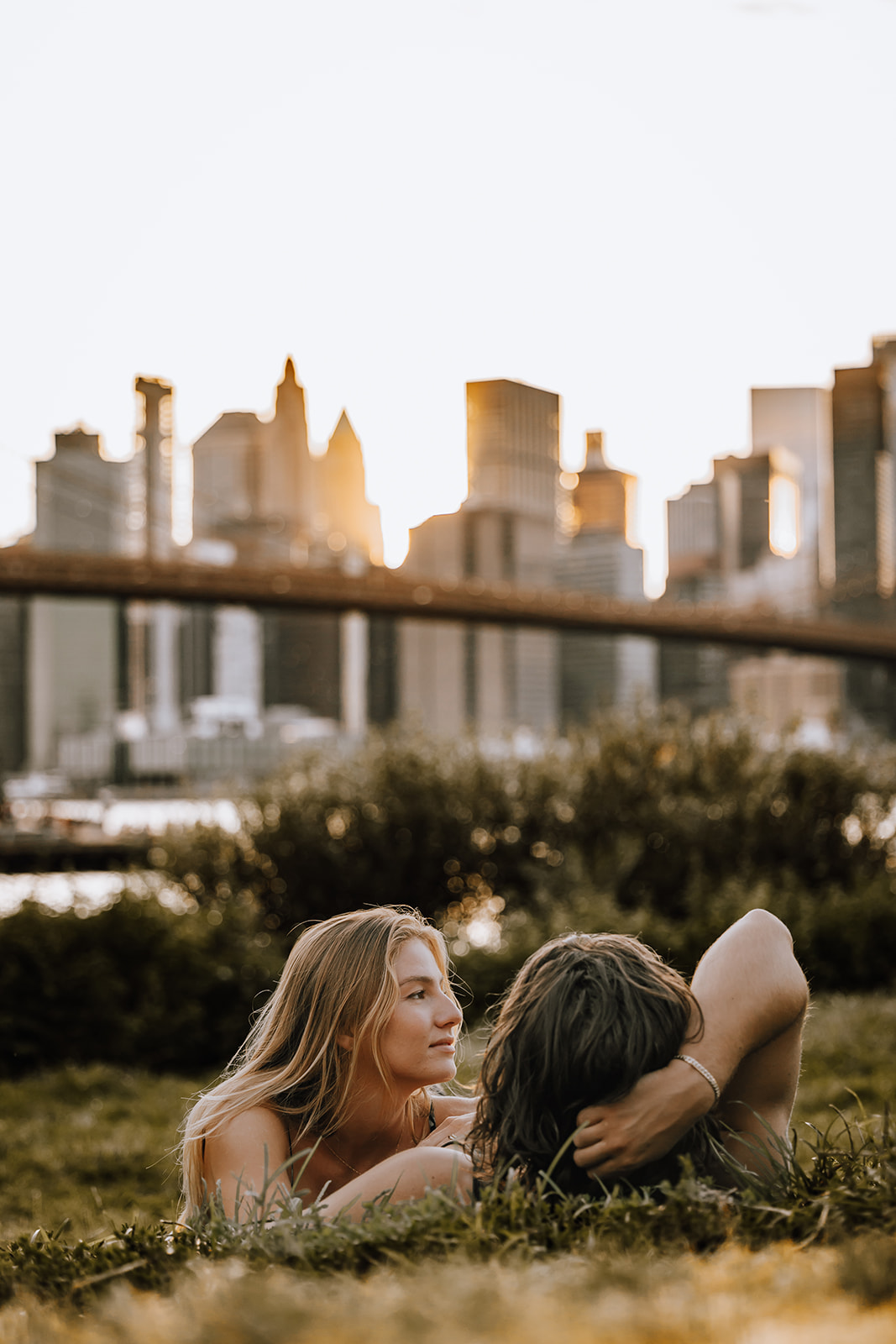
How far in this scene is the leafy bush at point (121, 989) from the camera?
18.5 ft

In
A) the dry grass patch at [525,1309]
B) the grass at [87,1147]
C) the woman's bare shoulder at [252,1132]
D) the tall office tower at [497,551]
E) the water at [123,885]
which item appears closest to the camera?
the dry grass patch at [525,1309]

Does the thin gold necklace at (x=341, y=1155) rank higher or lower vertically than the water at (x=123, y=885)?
higher

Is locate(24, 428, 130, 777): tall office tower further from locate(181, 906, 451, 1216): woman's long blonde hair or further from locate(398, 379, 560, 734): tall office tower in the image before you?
locate(181, 906, 451, 1216): woman's long blonde hair

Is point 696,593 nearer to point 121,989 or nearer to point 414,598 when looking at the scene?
point 414,598

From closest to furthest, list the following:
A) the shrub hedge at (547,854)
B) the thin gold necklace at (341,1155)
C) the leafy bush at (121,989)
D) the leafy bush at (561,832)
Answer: the thin gold necklace at (341,1155) → the leafy bush at (121,989) → the shrub hedge at (547,854) → the leafy bush at (561,832)

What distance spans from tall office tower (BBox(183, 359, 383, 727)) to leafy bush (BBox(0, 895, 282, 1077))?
54.1ft

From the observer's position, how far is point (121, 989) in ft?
18.8

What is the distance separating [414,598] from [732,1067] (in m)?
20.9

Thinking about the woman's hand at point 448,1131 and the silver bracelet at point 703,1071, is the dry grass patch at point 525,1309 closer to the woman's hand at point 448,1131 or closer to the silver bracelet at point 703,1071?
the silver bracelet at point 703,1071

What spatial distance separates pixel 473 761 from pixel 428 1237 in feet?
23.9

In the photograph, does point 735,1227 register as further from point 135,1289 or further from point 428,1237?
point 135,1289

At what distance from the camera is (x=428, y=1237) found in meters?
1.15

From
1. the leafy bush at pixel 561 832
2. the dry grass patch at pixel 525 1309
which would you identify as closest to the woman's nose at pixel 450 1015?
the dry grass patch at pixel 525 1309

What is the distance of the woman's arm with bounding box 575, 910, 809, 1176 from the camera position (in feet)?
4.69
